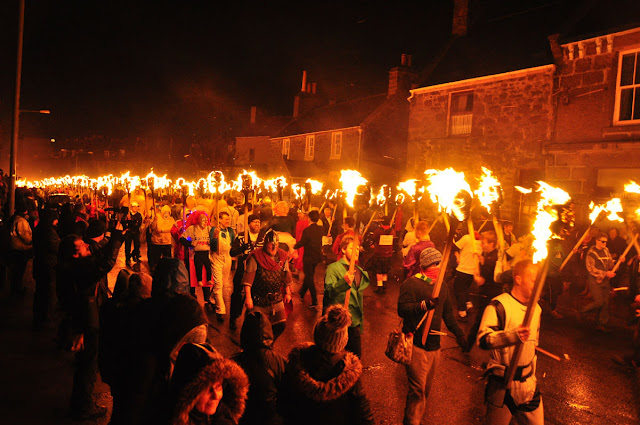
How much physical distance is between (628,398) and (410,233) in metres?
5.56

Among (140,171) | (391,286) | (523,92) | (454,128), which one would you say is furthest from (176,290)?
(140,171)

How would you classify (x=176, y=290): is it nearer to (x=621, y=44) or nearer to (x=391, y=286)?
(x=391, y=286)

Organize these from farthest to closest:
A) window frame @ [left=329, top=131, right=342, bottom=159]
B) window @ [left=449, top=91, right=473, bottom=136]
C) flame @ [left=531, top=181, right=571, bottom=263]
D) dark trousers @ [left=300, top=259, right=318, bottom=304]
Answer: window frame @ [left=329, top=131, right=342, bottom=159] < window @ [left=449, top=91, right=473, bottom=136] < dark trousers @ [left=300, top=259, right=318, bottom=304] < flame @ [left=531, top=181, right=571, bottom=263]

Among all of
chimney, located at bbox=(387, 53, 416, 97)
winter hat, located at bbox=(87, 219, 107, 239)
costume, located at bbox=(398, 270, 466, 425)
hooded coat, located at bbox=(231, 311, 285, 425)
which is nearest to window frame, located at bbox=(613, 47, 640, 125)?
costume, located at bbox=(398, 270, 466, 425)

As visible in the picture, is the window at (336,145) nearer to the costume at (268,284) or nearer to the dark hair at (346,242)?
the costume at (268,284)

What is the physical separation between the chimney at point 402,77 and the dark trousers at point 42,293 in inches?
937

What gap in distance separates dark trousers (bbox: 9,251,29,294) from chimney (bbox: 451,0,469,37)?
20414mm

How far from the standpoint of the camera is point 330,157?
35000 mm

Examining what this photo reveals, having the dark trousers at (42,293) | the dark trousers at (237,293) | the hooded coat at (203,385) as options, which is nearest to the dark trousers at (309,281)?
the dark trousers at (237,293)

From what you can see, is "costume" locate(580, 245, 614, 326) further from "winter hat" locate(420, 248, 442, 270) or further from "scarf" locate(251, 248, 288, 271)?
"scarf" locate(251, 248, 288, 271)

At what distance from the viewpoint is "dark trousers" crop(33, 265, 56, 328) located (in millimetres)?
7441

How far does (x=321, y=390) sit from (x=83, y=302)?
3325 mm

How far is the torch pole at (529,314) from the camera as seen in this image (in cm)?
361

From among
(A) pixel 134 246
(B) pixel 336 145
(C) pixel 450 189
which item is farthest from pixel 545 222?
(B) pixel 336 145
